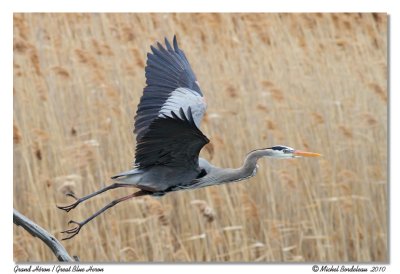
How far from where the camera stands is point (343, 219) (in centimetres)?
348

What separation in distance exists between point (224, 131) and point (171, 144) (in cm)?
97

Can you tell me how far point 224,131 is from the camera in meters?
3.65

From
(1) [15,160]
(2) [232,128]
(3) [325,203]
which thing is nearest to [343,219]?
(3) [325,203]

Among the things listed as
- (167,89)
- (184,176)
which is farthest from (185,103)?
(184,176)

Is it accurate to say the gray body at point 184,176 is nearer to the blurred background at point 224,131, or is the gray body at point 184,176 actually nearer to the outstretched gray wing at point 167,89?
the outstretched gray wing at point 167,89

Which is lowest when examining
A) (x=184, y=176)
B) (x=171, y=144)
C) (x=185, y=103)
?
(x=184, y=176)

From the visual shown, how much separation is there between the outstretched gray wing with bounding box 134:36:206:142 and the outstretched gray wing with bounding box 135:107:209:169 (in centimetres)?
32

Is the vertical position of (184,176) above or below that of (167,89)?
below

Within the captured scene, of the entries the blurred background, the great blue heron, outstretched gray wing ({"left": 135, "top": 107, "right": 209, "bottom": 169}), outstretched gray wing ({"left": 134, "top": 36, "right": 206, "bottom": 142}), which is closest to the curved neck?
the great blue heron

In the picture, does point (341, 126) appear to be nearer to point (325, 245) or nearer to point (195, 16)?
point (325, 245)

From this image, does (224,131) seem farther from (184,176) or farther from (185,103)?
(184,176)

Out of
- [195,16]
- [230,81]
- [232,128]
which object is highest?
[195,16]

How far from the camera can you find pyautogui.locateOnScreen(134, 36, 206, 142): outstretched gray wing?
3.18m
